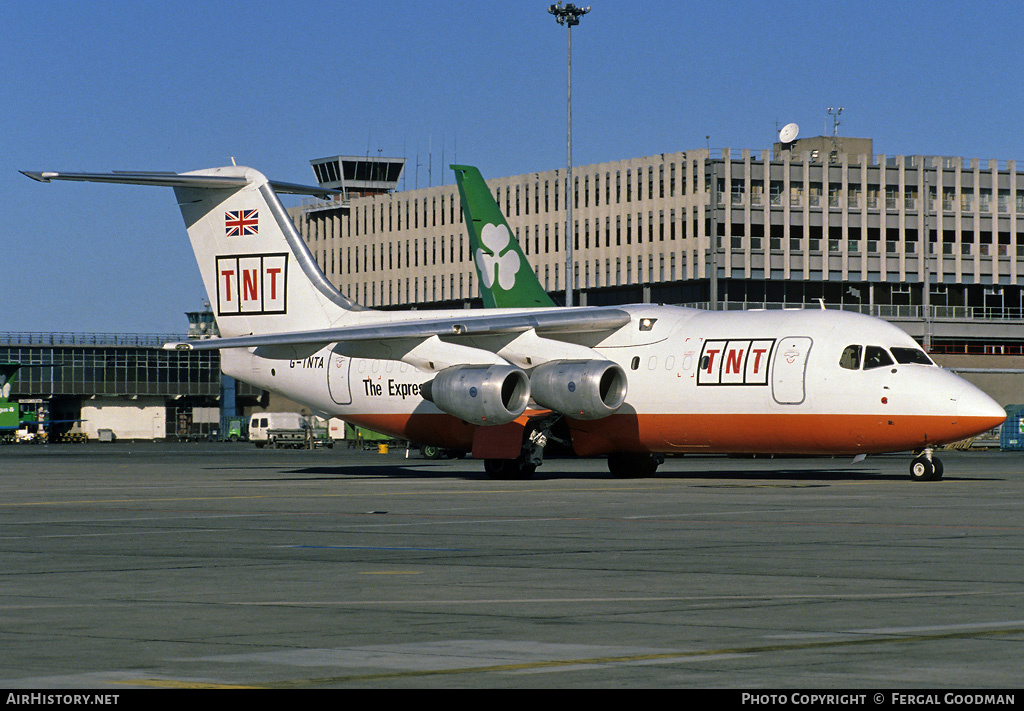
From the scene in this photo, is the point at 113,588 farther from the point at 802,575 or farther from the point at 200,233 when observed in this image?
the point at 200,233


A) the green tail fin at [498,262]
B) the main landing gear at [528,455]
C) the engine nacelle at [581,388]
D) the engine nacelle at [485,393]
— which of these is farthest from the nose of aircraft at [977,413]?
the green tail fin at [498,262]

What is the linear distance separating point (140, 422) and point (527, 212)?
46.5m

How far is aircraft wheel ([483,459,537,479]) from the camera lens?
123 feet

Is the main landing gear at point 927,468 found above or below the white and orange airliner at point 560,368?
below

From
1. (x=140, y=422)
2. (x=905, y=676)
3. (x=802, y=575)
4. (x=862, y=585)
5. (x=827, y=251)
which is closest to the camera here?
(x=905, y=676)

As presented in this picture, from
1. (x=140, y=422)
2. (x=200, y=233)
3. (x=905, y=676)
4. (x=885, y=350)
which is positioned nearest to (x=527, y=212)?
(x=140, y=422)

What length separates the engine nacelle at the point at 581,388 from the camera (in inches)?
1387

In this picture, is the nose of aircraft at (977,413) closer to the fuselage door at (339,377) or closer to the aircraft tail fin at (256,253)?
the fuselage door at (339,377)

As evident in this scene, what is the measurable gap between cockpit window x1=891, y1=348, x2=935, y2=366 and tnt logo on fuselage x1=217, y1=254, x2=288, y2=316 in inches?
715

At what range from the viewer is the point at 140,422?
147 m

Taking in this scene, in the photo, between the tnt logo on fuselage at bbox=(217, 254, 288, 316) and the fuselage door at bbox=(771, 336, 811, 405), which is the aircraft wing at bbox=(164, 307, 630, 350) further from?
the fuselage door at bbox=(771, 336, 811, 405)

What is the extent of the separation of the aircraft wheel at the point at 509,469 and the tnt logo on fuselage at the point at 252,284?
8.93m

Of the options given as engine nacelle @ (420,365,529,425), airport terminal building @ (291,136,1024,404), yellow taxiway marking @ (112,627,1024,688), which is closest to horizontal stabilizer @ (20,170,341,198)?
engine nacelle @ (420,365,529,425)

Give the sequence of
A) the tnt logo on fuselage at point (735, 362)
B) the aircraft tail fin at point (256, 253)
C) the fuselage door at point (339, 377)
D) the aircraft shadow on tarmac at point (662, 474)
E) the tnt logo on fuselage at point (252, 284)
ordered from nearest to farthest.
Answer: the tnt logo on fuselage at point (735, 362) → the aircraft shadow on tarmac at point (662, 474) → the fuselage door at point (339, 377) → the aircraft tail fin at point (256, 253) → the tnt logo on fuselage at point (252, 284)
